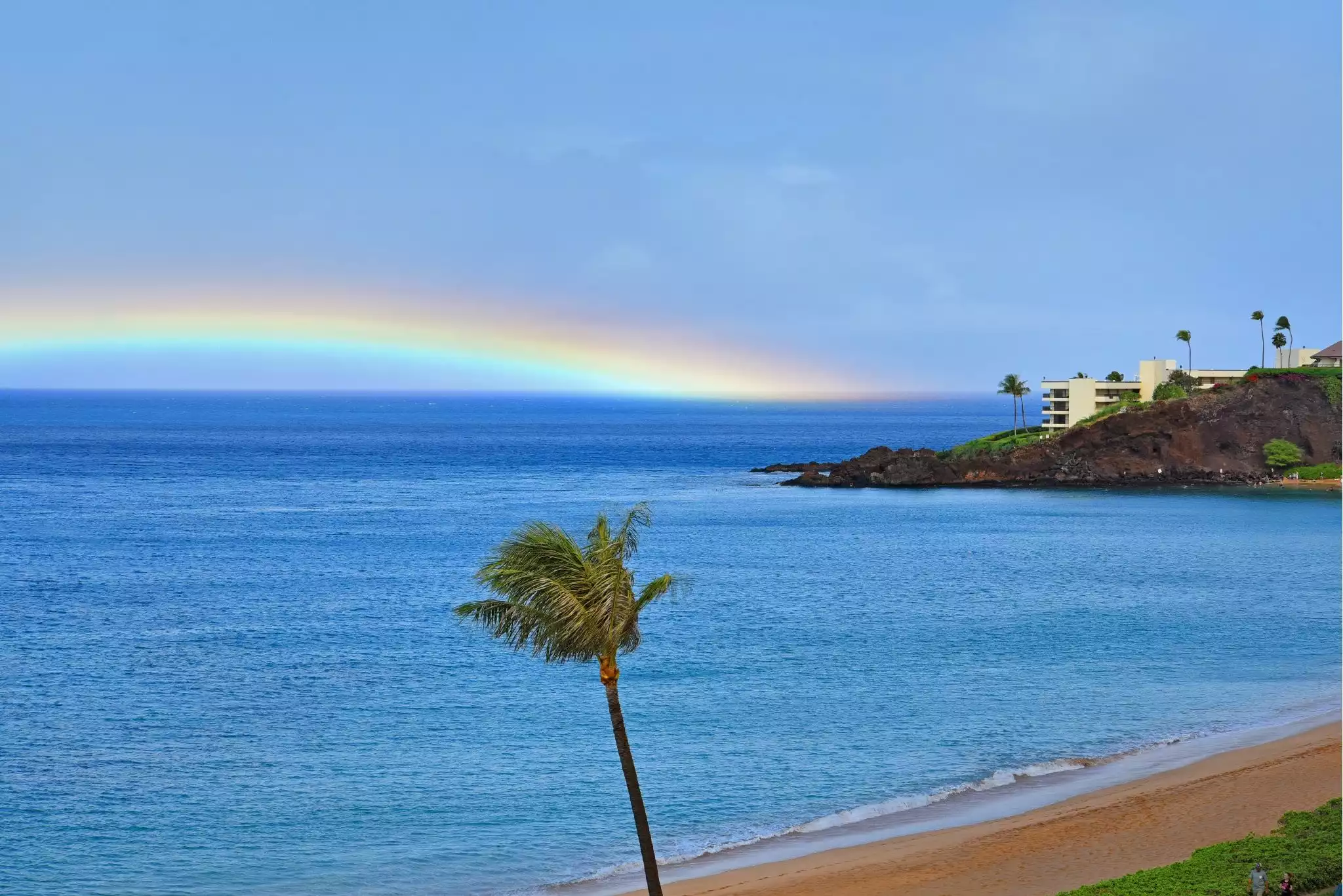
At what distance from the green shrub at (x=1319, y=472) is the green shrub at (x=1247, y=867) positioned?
11831 cm

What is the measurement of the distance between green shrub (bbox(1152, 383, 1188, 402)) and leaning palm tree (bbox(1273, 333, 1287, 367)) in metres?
18.3

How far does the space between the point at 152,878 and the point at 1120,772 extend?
2650 cm

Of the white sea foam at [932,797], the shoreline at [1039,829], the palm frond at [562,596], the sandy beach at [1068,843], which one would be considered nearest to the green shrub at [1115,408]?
the shoreline at [1039,829]

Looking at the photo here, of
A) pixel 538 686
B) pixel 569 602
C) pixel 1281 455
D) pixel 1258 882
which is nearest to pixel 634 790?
pixel 569 602

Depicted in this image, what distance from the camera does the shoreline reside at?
2870 cm

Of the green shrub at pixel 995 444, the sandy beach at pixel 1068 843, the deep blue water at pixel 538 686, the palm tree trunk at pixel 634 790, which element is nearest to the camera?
the palm tree trunk at pixel 634 790

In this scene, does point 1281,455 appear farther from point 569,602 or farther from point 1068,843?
point 569,602

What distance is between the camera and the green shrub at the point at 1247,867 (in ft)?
74.5

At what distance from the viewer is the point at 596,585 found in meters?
20.4

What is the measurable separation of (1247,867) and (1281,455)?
407 feet

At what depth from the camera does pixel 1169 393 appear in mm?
145375

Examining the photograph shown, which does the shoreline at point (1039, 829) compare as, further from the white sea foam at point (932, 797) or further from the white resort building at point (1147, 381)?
the white resort building at point (1147, 381)

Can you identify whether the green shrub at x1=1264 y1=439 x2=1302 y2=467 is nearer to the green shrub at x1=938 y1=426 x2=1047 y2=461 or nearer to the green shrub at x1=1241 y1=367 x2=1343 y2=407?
the green shrub at x1=1241 y1=367 x2=1343 y2=407

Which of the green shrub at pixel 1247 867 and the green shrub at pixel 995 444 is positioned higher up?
the green shrub at pixel 995 444
